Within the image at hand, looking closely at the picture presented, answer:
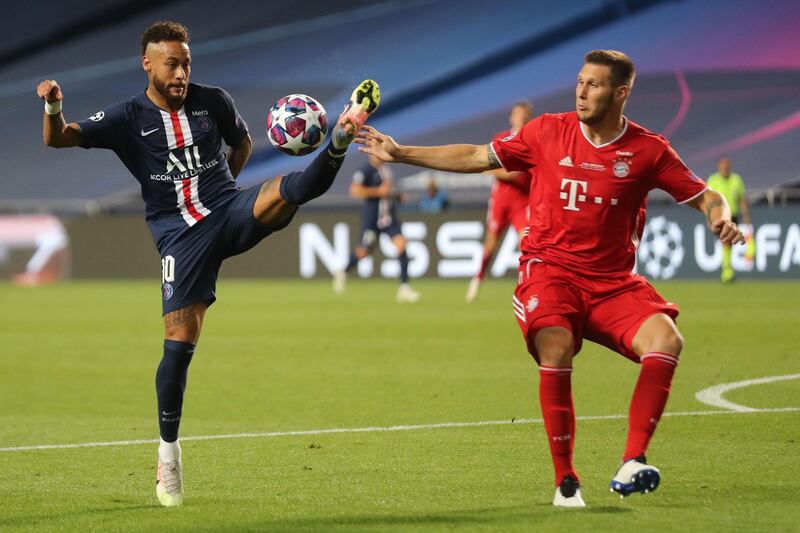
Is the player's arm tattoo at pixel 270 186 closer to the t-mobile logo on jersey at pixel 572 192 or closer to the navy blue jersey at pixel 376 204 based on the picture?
the t-mobile logo on jersey at pixel 572 192

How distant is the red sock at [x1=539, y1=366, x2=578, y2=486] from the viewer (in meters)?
5.71

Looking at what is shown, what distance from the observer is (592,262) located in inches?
237

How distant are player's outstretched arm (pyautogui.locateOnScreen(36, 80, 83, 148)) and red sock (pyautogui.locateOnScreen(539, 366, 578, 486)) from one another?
94.5 inches

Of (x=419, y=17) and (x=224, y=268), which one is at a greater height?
(x=419, y=17)

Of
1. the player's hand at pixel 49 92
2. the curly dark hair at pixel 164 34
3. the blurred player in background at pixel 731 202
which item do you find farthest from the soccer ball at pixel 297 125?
the blurred player in background at pixel 731 202

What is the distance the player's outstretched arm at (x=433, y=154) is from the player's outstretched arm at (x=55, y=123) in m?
1.32

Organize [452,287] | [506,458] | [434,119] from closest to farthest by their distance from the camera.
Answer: [506,458] < [452,287] < [434,119]

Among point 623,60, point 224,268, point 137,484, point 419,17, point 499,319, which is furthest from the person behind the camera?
point 419,17

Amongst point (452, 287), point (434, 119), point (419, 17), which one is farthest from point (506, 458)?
point (419, 17)

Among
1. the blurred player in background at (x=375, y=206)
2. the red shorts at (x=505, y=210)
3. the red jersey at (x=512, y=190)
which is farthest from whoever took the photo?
the blurred player in background at (x=375, y=206)

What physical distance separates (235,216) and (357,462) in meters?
1.45

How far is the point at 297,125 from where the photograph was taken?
6250mm

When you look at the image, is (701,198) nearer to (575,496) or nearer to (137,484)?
(575,496)

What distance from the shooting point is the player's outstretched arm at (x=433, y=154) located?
6.15m
